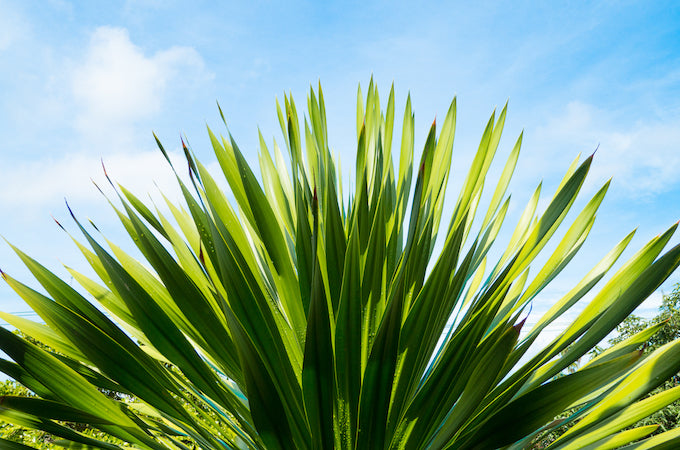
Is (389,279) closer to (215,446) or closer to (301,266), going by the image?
(301,266)

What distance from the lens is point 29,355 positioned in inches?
27.7

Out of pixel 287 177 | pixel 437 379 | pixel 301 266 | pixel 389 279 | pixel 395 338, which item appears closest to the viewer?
pixel 395 338

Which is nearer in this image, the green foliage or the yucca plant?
the yucca plant

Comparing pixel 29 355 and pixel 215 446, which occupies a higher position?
pixel 29 355

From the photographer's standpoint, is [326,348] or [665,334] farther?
[665,334]

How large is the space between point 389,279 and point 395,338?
383 millimetres

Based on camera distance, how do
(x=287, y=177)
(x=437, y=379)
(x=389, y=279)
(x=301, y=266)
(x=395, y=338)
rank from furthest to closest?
(x=287, y=177), (x=389, y=279), (x=301, y=266), (x=437, y=379), (x=395, y=338)

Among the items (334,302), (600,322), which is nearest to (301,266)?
(334,302)

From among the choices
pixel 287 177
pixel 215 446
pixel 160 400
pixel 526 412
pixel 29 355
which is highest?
pixel 287 177

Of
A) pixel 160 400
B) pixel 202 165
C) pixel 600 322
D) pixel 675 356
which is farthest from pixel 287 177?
pixel 675 356

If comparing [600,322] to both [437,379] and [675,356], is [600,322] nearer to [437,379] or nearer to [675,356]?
[675,356]

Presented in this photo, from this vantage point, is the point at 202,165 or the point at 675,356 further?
the point at 202,165

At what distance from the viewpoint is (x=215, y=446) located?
886 millimetres

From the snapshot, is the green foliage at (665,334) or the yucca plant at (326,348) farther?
the green foliage at (665,334)
